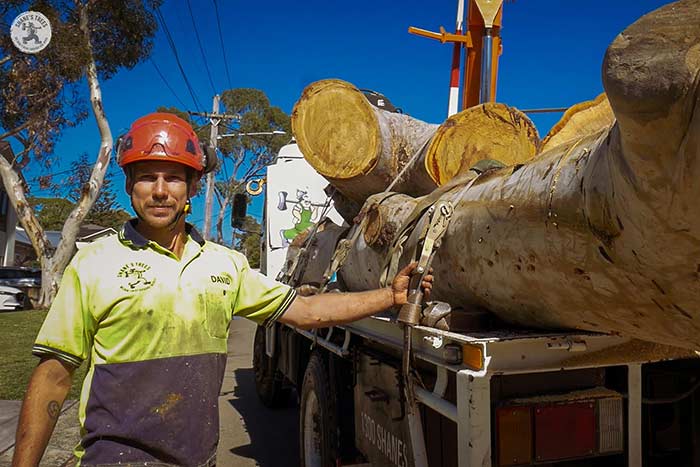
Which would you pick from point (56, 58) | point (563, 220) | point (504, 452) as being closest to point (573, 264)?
point (563, 220)

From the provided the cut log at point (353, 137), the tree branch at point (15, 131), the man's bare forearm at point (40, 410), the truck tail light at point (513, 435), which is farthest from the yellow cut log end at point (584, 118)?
the tree branch at point (15, 131)

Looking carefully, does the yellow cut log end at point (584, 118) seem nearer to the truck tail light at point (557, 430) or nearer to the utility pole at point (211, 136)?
the truck tail light at point (557, 430)

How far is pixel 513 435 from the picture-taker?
212cm

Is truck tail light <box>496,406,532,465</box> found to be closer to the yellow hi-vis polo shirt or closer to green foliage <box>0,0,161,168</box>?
the yellow hi-vis polo shirt

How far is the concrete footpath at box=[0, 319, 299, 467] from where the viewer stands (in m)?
5.14

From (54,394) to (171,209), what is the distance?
65cm

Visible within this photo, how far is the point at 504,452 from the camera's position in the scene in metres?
2.12

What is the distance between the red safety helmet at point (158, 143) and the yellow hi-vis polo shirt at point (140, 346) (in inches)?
10.0

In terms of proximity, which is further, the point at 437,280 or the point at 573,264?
the point at 437,280

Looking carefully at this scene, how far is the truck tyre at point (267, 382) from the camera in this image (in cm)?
675

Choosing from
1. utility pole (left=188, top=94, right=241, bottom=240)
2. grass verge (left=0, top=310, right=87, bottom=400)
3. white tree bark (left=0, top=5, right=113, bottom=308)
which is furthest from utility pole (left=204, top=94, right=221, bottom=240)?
grass verge (left=0, top=310, right=87, bottom=400)

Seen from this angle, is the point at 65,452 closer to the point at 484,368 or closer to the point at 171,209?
the point at 171,209

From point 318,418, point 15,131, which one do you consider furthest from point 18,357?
point 15,131

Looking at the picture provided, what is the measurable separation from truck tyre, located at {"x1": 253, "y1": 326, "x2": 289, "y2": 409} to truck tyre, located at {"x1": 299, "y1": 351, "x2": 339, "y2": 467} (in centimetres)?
242
